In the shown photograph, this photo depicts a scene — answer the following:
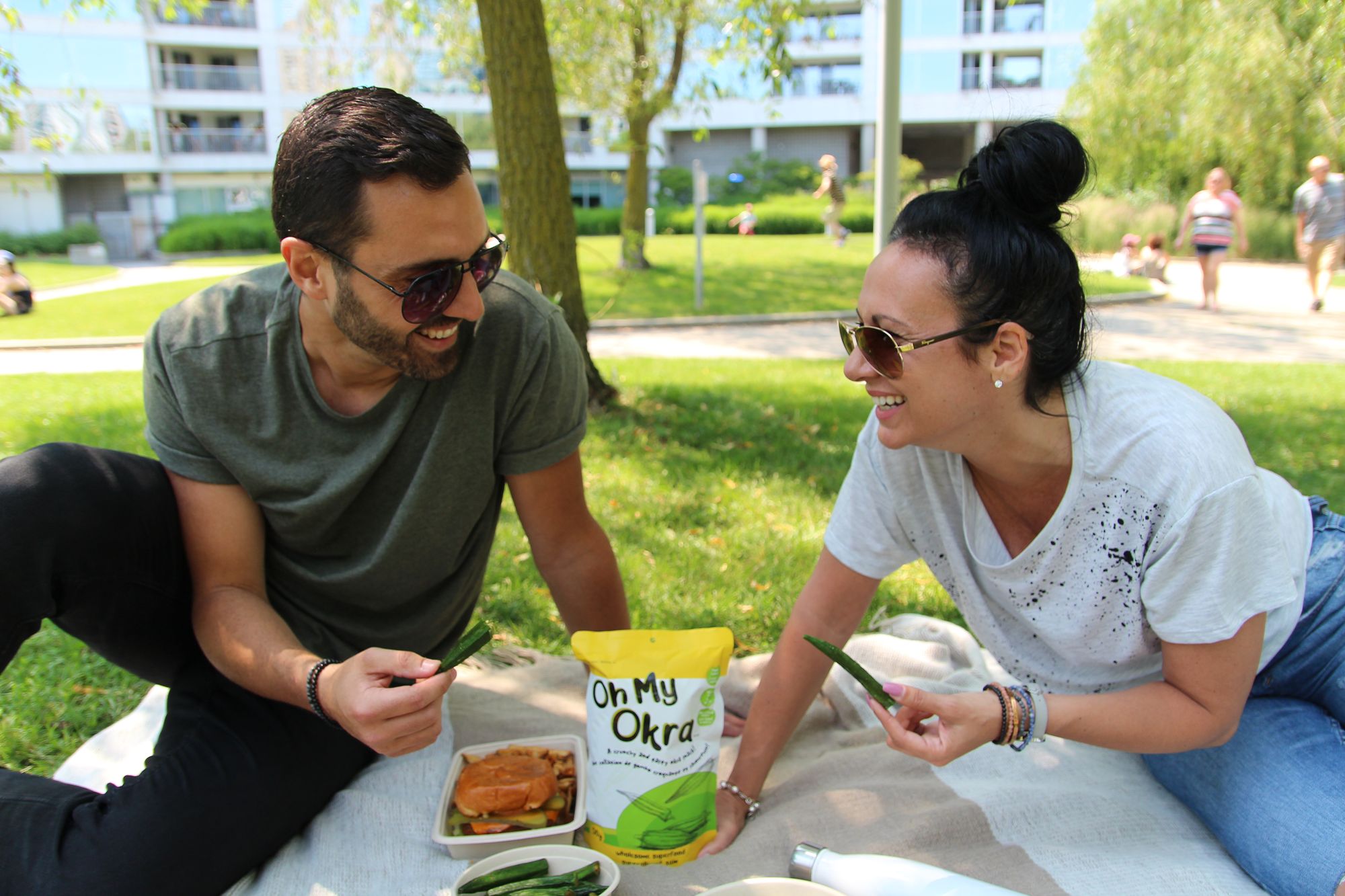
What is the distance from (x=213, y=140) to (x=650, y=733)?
130 ft

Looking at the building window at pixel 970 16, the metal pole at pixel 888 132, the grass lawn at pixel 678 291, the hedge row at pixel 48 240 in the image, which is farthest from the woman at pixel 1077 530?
the building window at pixel 970 16

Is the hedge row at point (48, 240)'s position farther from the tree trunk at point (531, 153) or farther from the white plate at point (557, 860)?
the white plate at point (557, 860)

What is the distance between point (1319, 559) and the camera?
2.15 m

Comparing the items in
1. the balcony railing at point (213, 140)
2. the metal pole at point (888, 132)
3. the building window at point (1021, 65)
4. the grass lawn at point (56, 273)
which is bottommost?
the grass lawn at point (56, 273)

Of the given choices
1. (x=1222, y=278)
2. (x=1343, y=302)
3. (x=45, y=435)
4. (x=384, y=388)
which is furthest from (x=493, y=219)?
(x=384, y=388)

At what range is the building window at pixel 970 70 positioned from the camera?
130 feet

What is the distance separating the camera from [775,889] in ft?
5.75

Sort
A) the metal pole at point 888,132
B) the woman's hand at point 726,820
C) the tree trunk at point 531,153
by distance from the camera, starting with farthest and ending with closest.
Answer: the metal pole at point 888,132 → the tree trunk at point 531,153 → the woman's hand at point 726,820

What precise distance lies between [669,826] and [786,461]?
10.9 feet

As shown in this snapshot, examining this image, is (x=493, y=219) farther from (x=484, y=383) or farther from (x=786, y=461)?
(x=484, y=383)

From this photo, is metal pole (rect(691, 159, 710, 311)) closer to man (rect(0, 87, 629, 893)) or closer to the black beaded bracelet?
man (rect(0, 87, 629, 893))

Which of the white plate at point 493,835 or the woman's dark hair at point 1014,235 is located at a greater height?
the woman's dark hair at point 1014,235

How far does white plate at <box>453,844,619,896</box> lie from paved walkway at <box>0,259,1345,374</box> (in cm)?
748

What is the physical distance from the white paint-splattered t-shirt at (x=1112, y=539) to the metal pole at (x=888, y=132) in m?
4.54
